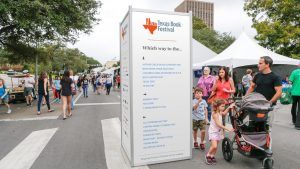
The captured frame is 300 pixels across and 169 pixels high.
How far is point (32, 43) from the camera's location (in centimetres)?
2141

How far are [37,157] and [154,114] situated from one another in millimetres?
2566

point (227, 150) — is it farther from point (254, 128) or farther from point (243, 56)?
point (243, 56)

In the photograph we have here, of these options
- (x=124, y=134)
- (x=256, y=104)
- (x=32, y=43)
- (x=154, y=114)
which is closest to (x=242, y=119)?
(x=256, y=104)

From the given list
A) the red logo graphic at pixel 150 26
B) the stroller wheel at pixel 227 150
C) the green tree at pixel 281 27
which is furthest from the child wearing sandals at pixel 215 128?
the green tree at pixel 281 27

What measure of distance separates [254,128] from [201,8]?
443ft

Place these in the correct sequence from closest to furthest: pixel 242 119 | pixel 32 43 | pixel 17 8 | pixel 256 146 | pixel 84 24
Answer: pixel 256 146
pixel 242 119
pixel 17 8
pixel 84 24
pixel 32 43

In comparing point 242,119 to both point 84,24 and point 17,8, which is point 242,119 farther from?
point 84,24

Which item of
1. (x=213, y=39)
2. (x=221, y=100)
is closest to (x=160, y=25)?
(x=221, y=100)

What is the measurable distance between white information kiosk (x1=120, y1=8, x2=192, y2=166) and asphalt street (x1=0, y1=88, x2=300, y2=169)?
37cm

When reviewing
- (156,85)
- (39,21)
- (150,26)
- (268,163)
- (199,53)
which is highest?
(39,21)

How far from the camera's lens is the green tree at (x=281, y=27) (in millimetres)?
27953

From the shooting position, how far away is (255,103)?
480cm

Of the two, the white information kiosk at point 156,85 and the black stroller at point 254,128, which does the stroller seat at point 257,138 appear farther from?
the white information kiosk at point 156,85

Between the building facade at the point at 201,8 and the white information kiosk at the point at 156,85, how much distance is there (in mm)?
127523
